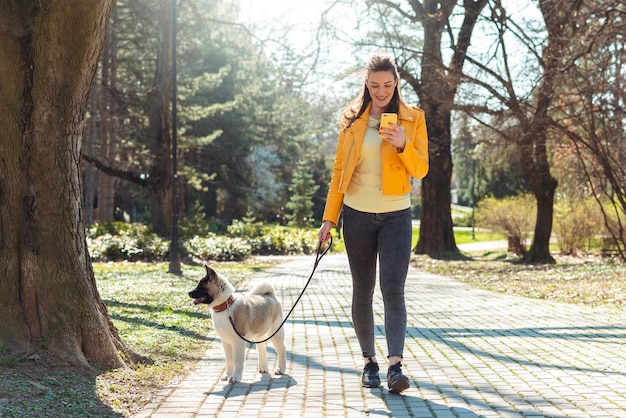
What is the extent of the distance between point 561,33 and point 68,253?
18.2 m

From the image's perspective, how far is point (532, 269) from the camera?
70.0 feet

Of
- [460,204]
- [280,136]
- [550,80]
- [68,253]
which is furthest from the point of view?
[460,204]

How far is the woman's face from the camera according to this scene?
560cm

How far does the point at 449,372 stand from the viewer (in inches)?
261

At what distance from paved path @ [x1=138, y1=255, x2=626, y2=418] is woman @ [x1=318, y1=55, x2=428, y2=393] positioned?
502mm

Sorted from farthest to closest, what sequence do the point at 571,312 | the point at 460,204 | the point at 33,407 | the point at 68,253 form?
the point at 460,204 → the point at 571,312 → the point at 68,253 → the point at 33,407

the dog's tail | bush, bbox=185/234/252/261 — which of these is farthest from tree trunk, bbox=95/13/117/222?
the dog's tail

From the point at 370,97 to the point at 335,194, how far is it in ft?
2.42

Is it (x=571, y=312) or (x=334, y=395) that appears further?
(x=571, y=312)

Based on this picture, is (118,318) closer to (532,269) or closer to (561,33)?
(532,269)

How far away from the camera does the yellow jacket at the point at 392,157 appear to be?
5.57 m

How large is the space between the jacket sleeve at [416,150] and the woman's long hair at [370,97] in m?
0.16

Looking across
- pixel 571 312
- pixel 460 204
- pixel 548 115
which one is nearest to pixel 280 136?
pixel 548 115

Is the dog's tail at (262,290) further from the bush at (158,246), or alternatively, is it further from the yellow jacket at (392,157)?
the bush at (158,246)
